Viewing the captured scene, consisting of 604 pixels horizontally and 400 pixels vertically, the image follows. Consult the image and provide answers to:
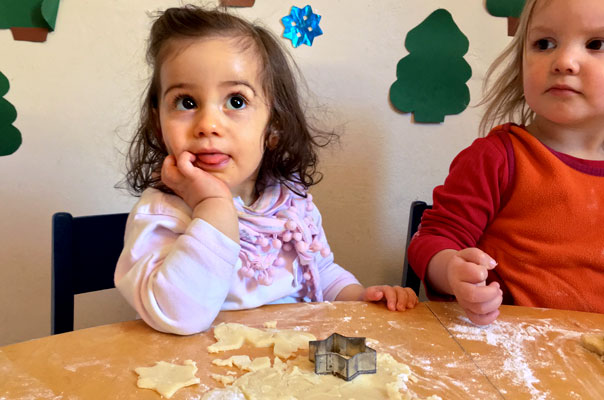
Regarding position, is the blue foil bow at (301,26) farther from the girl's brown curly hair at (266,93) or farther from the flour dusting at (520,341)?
the flour dusting at (520,341)

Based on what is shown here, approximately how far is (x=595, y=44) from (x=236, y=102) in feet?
2.26

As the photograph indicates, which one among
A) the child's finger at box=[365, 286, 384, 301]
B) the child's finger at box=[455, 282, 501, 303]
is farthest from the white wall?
the child's finger at box=[455, 282, 501, 303]

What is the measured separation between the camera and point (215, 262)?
778 millimetres

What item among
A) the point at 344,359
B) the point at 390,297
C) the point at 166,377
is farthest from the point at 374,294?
the point at 166,377

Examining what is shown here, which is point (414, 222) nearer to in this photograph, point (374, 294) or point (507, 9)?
point (374, 294)

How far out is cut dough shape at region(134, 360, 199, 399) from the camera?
0.57m

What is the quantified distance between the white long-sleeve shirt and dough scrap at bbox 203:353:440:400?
162 millimetres

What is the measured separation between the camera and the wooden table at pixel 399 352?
1.94 feet

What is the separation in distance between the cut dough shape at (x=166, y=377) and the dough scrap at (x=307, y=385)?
38 millimetres

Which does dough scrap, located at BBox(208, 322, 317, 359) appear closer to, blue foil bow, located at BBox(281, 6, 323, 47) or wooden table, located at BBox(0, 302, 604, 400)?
wooden table, located at BBox(0, 302, 604, 400)

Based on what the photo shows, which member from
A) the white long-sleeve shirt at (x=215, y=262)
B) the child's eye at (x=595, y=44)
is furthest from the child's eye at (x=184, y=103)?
the child's eye at (x=595, y=44)

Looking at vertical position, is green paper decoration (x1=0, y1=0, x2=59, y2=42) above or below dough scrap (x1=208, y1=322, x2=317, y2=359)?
above

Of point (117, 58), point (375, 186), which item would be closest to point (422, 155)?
point (375, 186)

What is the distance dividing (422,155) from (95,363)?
135cm
